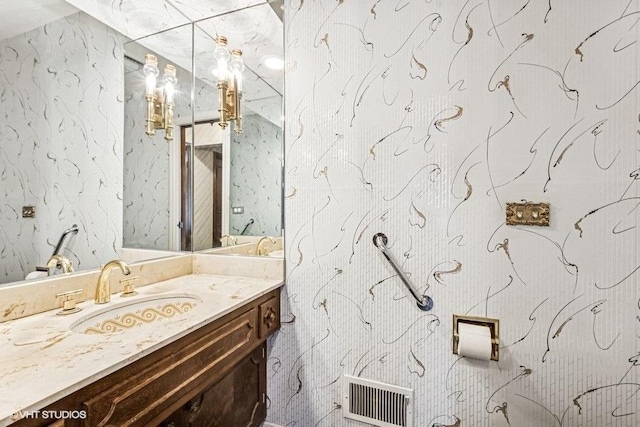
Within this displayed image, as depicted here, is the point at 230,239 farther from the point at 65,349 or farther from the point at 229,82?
the point at 65,349

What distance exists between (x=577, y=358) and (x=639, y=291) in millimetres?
315

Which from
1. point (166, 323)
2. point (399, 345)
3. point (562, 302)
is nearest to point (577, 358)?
point (562, 302)

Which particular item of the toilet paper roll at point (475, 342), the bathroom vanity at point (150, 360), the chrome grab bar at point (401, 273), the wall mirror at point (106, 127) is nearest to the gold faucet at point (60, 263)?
the wall mirror at point (106, 127)

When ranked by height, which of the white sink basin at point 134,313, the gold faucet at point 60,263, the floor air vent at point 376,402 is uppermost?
the gold faucet at point 60,263

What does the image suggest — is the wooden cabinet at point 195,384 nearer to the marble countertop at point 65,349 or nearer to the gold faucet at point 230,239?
the marble countertop at point 65,349

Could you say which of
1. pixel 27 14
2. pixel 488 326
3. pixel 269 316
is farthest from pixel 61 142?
pixel 488 326

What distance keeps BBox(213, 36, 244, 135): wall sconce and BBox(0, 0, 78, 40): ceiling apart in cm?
63

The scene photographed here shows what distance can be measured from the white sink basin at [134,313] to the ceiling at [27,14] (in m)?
0.96

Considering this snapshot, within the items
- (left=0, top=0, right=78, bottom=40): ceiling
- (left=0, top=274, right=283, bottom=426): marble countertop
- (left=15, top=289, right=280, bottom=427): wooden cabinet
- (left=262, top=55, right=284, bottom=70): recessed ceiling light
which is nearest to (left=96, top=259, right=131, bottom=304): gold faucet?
(left=0, top=274, right=283, bottom=426): marble countertop

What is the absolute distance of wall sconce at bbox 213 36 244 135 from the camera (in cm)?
162

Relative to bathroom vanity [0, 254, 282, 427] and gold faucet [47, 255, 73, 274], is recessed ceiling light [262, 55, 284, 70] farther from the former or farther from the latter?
gold faucet [47, 255, 73, 274]

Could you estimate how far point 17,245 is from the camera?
1020mm

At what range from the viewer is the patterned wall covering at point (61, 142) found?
99 centimetres

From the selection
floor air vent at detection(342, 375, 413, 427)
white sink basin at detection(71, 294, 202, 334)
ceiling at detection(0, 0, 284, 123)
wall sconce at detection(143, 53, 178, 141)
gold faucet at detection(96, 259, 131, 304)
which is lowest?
floor air vent at detection(342, 375, 413, 427)
